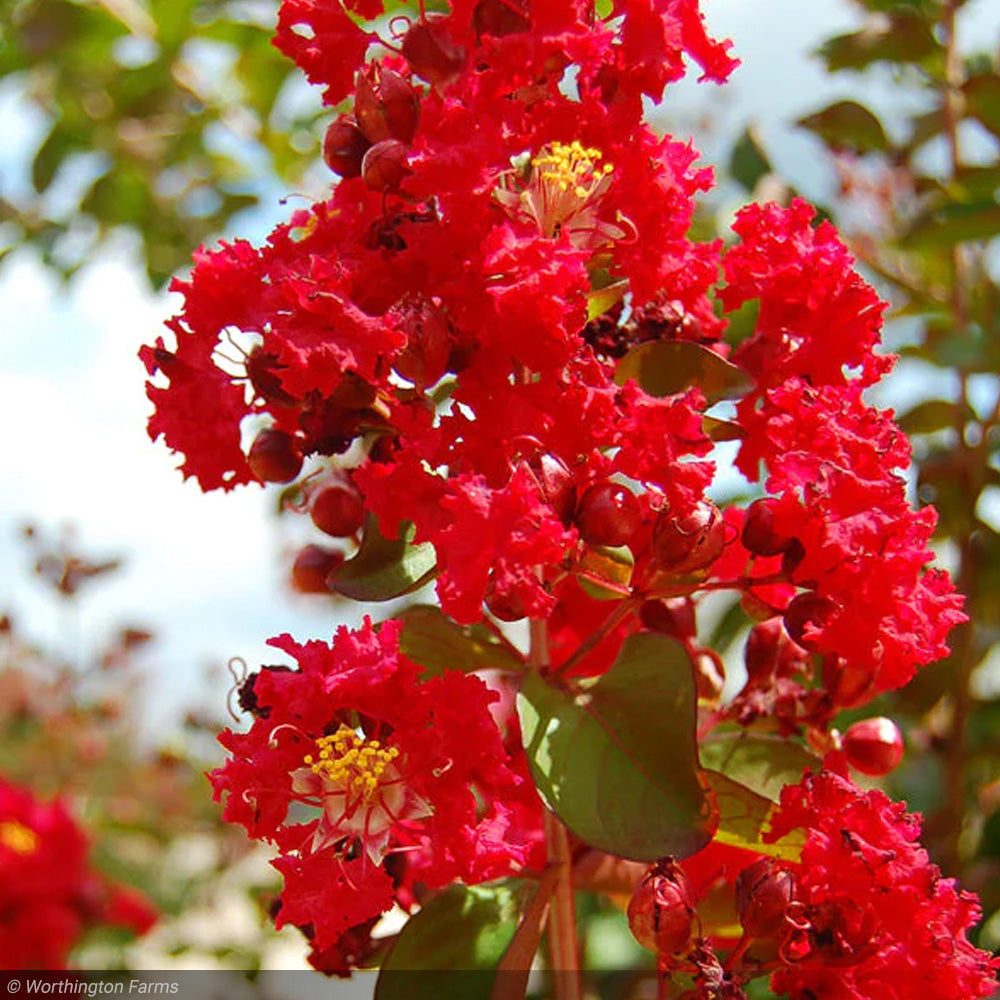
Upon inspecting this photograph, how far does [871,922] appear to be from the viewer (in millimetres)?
818

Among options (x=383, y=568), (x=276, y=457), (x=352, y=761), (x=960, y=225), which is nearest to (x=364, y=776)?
(x=352, y=761)

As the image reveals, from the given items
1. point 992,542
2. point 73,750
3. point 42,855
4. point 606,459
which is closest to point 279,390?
point 606,459

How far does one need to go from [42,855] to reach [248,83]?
5.31ft

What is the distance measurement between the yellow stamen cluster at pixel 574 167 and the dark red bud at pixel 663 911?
472mm

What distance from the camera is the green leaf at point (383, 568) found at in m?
0.87

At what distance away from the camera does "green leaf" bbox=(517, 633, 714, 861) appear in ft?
2.71

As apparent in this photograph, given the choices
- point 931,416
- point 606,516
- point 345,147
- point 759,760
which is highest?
point 345,147

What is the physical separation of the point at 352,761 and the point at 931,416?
1.18m

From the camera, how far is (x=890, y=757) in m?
1.01

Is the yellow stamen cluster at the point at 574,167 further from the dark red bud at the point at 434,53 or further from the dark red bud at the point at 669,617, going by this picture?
the dark red bud at the point at 669,617

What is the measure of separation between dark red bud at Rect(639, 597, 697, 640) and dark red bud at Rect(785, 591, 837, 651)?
12 centimetres

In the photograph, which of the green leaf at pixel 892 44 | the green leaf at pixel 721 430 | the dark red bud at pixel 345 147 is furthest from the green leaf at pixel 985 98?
the dark red bud at pixel 345 147

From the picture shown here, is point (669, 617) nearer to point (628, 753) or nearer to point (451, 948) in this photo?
point (628, 753)

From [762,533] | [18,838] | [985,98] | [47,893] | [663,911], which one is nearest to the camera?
[663,911]
